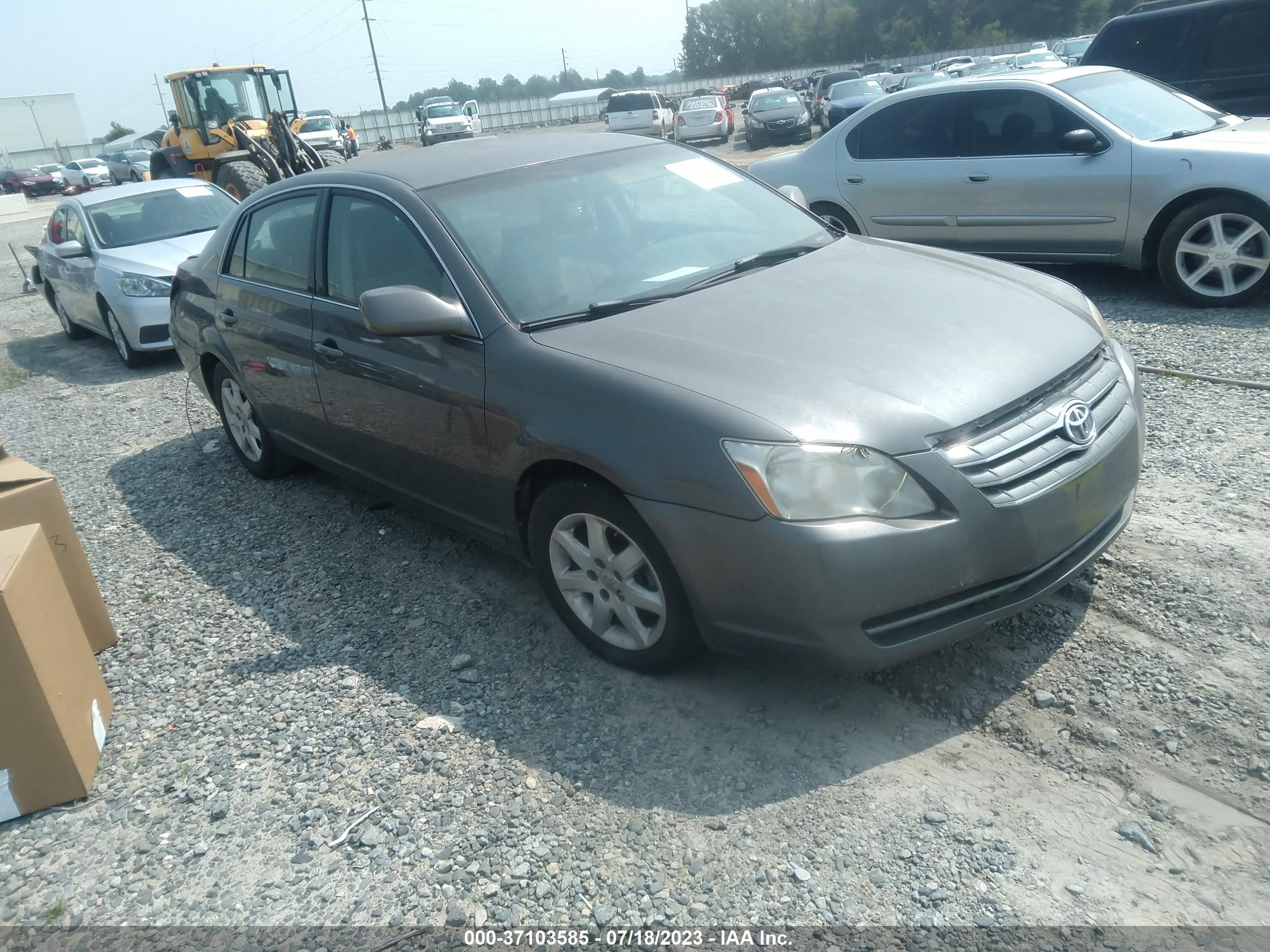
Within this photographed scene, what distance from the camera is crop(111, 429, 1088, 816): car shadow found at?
2.97 m

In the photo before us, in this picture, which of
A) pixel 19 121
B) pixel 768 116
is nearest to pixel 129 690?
pixel 768 116

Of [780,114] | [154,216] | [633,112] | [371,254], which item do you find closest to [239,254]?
[371,254]

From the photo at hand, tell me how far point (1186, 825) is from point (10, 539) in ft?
11.8

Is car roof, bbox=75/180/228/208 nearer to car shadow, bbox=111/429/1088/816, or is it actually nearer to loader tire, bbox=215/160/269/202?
loader tire, bbox=215/160/269/202

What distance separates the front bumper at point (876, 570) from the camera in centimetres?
274

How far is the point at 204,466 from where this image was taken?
6.27 metres

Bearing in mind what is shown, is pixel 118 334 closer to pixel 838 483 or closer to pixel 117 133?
pixel 838 483

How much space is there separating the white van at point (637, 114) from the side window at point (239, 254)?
1089 inches

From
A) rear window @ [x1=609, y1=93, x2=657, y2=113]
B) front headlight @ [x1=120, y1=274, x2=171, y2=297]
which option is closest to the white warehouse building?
rear window @ [x1=609, y1=93, x2=657, y2=113]

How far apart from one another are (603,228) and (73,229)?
855 centimetres

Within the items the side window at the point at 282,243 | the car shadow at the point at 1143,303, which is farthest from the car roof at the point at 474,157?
the car shadow at the point at 1143,303

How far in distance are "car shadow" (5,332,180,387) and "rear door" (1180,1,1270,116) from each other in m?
10.1

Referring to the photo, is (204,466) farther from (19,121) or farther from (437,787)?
(19,121)

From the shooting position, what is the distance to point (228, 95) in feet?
57.9
